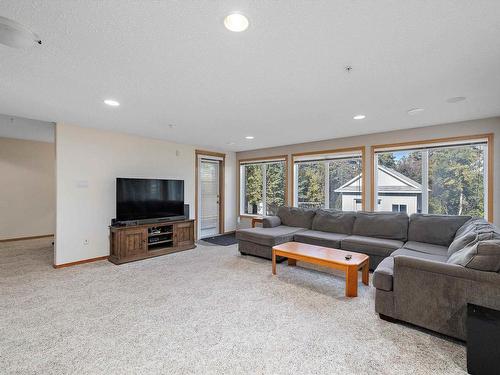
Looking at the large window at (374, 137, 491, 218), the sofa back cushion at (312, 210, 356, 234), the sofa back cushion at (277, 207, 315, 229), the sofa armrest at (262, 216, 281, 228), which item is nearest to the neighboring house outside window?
the large window at (374, 137, 491, 218)

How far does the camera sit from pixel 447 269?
2055 millimetres

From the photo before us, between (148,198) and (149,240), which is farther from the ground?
(148,198)

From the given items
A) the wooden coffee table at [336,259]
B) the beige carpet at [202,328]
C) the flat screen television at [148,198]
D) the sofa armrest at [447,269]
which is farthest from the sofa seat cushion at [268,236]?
the sofa armrest at [447,269]

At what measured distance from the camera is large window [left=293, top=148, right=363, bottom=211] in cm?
497

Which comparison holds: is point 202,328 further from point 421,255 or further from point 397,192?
point 397,192

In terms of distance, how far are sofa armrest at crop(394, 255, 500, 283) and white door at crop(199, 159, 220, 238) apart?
4793mm

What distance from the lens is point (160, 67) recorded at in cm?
207

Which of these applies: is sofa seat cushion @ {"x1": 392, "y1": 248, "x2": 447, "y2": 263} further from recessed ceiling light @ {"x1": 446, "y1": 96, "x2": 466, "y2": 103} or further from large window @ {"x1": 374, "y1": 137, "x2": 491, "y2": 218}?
recessed ceiling light @ {"x1": 446, "y1": 96, "x2": 466, "y2": 103}

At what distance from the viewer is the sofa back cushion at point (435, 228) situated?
11.4 ft

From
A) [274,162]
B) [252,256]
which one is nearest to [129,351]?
[252,256]

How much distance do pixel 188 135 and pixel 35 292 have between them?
3248 mm

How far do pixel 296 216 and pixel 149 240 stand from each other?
9.86ft

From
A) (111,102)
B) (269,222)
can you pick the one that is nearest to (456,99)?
(269,222)

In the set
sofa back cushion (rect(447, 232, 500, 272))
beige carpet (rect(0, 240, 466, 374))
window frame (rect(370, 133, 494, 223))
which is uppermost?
window frame (rect(370, 133, 494, 223))
